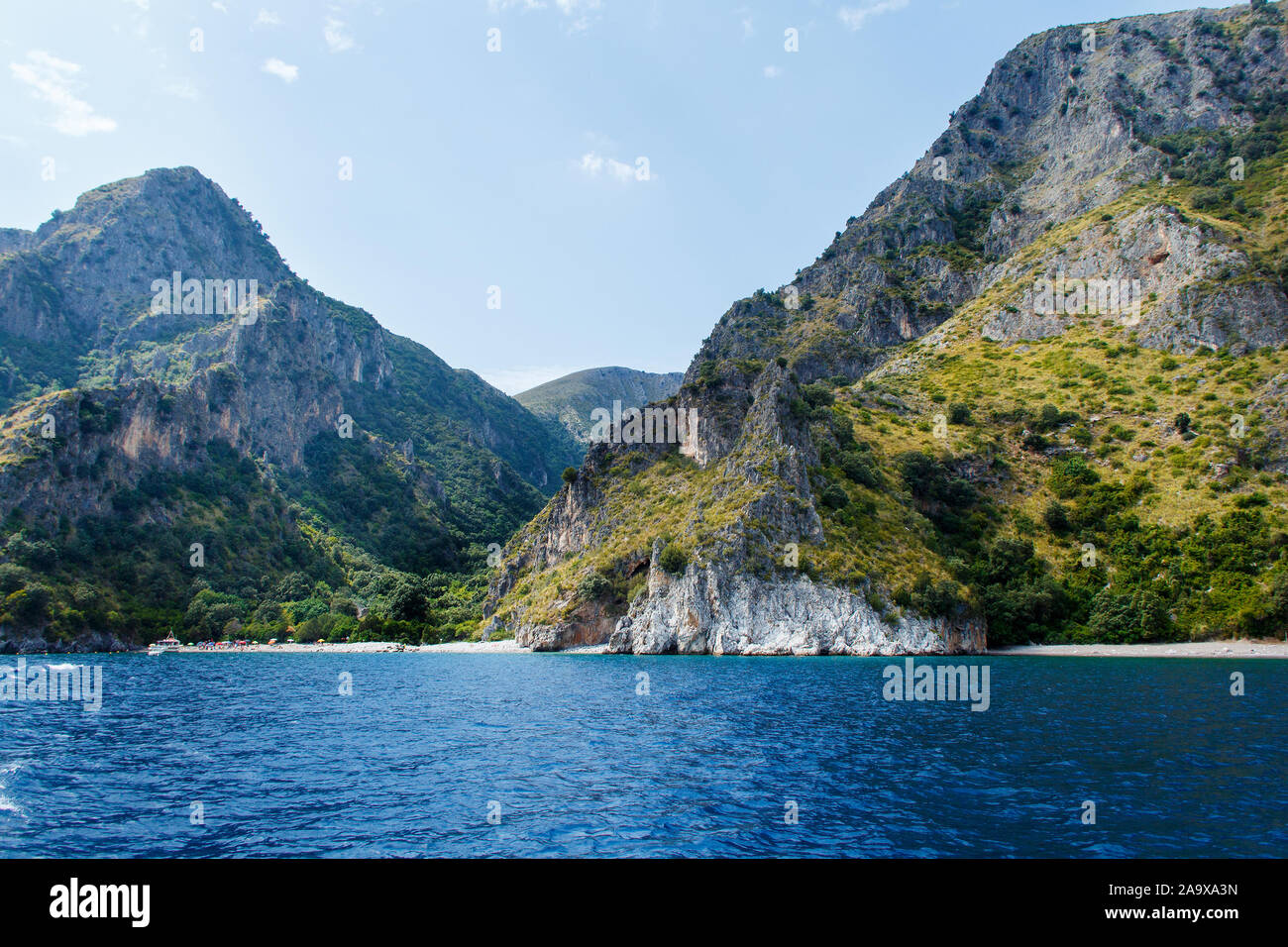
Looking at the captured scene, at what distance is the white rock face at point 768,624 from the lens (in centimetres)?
7981

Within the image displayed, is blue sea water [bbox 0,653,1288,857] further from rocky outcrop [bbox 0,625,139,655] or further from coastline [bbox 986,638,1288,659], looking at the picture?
rocky outcrop [bbox 0,625,139,655]

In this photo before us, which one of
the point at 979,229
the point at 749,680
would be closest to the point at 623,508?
the point at 749,680

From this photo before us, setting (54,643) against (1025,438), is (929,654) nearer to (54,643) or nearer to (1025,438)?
(1025,438)

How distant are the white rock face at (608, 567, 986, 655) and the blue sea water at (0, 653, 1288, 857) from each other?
112 feet

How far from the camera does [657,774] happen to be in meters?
23.3

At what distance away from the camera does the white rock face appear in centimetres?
7981

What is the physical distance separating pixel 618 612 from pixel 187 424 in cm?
11918

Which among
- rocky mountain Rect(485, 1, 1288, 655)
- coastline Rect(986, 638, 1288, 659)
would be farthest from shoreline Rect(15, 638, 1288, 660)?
rocky mountain Rect(485, 1, 1288, 655)

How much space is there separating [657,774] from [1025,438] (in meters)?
103

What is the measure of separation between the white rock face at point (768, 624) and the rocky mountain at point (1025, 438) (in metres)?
0.30
